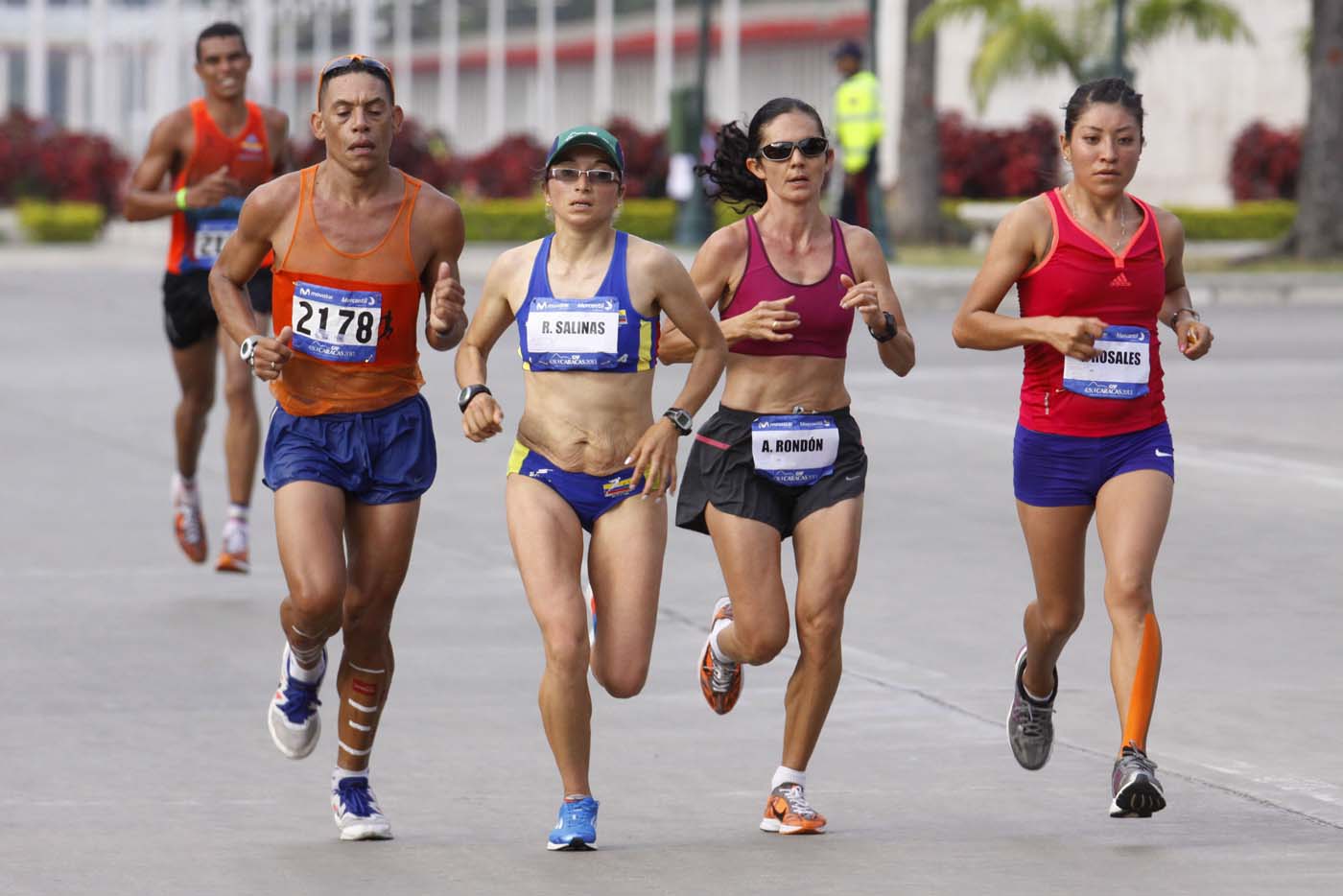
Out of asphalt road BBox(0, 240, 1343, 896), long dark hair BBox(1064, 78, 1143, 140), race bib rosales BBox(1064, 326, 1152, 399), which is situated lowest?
asphalt road BBox(0, 240, 1343, 896)

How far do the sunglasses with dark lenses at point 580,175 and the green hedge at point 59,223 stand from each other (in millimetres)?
38324

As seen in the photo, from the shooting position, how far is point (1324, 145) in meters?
29.4

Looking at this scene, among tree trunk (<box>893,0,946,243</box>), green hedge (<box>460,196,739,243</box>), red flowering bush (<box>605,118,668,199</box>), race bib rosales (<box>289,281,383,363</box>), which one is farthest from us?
red flowering bush (<box>605,118,668,199</box>)

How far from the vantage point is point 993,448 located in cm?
1558

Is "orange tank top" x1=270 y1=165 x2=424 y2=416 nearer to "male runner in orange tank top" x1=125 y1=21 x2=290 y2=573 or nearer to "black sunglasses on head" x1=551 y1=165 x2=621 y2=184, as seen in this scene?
"black sunglasses on head" x1=551 y1=165 x2=621 y2=184

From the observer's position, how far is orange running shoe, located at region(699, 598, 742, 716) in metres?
7.68

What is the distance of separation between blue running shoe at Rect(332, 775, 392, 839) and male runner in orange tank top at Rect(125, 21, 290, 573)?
180 inches

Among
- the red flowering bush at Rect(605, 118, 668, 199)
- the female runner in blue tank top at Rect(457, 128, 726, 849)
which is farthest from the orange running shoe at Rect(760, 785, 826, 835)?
the red flowering bush at Rect(605, 118, 668, 199)

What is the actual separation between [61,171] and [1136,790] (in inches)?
1686

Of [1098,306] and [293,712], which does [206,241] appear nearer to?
[293,712]

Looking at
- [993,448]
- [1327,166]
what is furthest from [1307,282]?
[993,448]

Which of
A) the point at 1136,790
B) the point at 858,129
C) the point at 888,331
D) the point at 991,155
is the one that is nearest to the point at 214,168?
the point at 888,331

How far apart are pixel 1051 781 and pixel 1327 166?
2303cm

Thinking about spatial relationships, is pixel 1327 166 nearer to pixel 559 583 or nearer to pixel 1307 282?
pixel 1307 282
